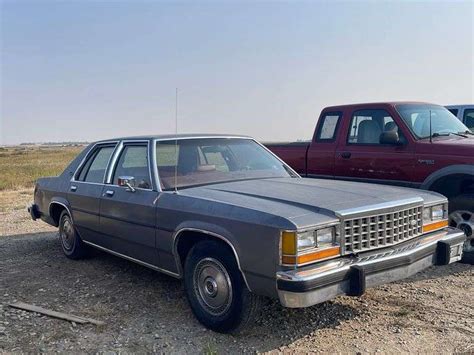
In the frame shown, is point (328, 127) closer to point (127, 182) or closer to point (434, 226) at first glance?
point (434, 226)

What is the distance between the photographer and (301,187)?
14.1 ft

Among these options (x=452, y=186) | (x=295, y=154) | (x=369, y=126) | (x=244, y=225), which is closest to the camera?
(x=244, y=225)

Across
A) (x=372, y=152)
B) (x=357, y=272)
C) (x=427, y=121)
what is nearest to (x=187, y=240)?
(x=357, y=272)

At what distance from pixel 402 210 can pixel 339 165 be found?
287 centimetres

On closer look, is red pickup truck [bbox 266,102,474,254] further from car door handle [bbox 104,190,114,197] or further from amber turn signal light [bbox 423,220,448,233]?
car door handle [bbox 104,190,114,197]

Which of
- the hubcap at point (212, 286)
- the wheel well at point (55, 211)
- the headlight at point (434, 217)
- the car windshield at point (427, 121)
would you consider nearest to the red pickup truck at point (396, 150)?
the car windshield at point (427, 121)

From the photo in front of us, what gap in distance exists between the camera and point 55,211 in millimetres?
6527

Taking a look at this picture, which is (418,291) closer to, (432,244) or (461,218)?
(432,244)

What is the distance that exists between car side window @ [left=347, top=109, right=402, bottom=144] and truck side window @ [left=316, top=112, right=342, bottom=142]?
259 mm

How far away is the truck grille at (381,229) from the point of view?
3432mm

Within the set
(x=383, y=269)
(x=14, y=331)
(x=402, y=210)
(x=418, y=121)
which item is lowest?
(x=14, y=331)

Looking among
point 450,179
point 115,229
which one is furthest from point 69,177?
point 450,179

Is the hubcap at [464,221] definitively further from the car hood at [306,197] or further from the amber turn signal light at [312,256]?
the amber turn signal light at [312,256]

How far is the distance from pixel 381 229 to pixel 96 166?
11.6 feet
